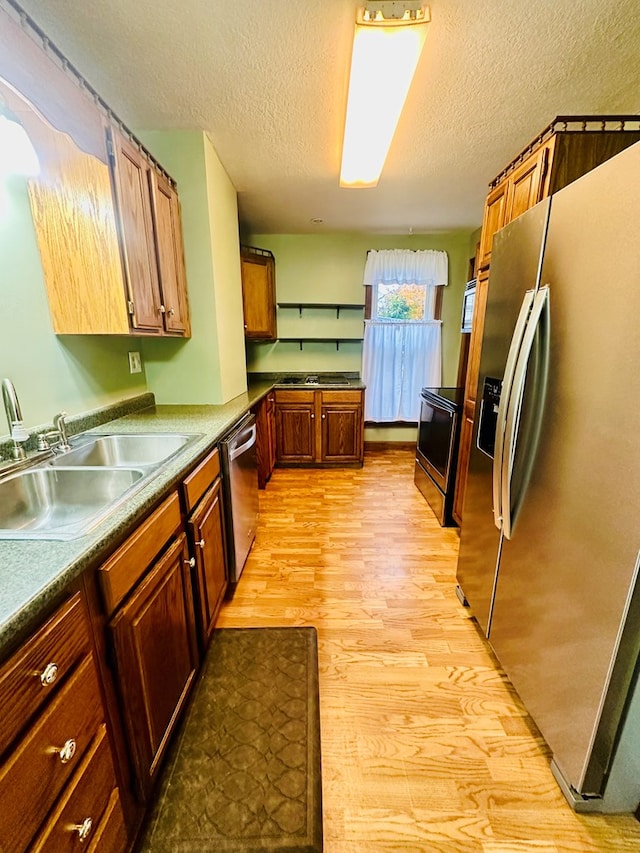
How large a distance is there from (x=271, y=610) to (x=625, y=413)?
1.70 meters

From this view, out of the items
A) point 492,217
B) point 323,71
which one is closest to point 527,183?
point 492,217

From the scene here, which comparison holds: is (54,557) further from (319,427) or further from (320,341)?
(320,341)

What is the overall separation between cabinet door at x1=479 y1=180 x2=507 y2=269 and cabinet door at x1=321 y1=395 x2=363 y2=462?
1863 mm

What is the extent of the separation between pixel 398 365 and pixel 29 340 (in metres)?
3.50

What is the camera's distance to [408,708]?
1.29m

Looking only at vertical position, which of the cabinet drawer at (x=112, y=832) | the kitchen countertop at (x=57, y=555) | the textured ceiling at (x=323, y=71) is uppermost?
the textured ceiling at (x=323, y=71)

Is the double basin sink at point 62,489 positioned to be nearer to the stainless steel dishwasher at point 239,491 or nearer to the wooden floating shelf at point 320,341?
the stainless steel dishwasher at point 239,491

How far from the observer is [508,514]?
123 centimetres

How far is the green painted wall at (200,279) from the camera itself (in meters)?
2.04

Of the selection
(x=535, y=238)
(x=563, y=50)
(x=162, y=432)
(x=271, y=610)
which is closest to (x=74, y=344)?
(x=162, y=432)

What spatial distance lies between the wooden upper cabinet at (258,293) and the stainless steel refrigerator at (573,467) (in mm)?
2596

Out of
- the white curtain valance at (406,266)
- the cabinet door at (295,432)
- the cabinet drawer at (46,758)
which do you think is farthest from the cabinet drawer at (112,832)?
the white curtain valance at (406,266)

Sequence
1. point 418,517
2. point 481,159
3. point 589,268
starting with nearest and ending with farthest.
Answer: point 589,268
point 481,159
point 418,517

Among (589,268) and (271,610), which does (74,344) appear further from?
(589,268)
